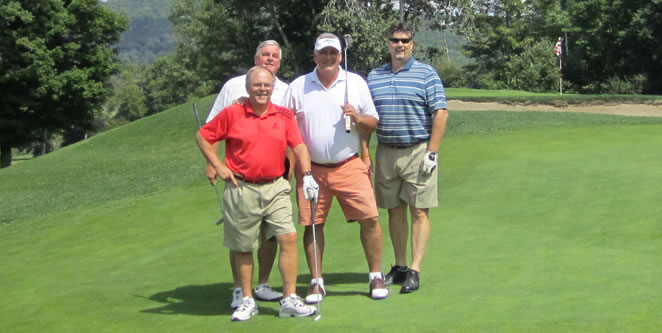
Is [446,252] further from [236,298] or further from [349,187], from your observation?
[236,298]

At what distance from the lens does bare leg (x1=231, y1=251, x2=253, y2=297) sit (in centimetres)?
637

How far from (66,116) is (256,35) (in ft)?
45.0

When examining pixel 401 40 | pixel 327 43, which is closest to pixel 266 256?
pixel 327 43

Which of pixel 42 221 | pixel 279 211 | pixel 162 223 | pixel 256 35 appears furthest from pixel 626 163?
pixel 256 35

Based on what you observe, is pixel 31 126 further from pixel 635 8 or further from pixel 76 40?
pixel 635 8

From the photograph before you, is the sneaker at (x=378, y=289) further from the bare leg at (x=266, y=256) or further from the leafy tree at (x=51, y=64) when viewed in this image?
the leafy tree at (x=51, y=64)

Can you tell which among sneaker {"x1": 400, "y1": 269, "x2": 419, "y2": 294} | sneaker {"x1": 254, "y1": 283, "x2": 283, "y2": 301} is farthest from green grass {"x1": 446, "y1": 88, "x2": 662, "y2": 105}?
sneaker {"x1": 254, "y1": 283, "x2": 283, "y2": 301}

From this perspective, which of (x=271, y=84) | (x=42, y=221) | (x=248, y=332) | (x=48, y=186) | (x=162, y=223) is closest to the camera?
(x=248, y=332)

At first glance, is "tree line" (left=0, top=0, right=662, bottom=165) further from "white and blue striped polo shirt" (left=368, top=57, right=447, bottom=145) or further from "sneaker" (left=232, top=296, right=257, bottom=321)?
"sneaker" (left=232, top=296, right=257, bottom=321)

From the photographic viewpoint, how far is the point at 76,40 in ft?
153

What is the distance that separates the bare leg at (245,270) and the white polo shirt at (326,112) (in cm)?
91

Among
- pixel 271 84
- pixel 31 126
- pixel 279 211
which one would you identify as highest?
pixel 271 84

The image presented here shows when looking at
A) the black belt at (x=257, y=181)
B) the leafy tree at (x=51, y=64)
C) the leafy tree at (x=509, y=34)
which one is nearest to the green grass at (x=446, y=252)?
the black belt at (x=257, y=181)

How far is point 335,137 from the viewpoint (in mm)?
6598
